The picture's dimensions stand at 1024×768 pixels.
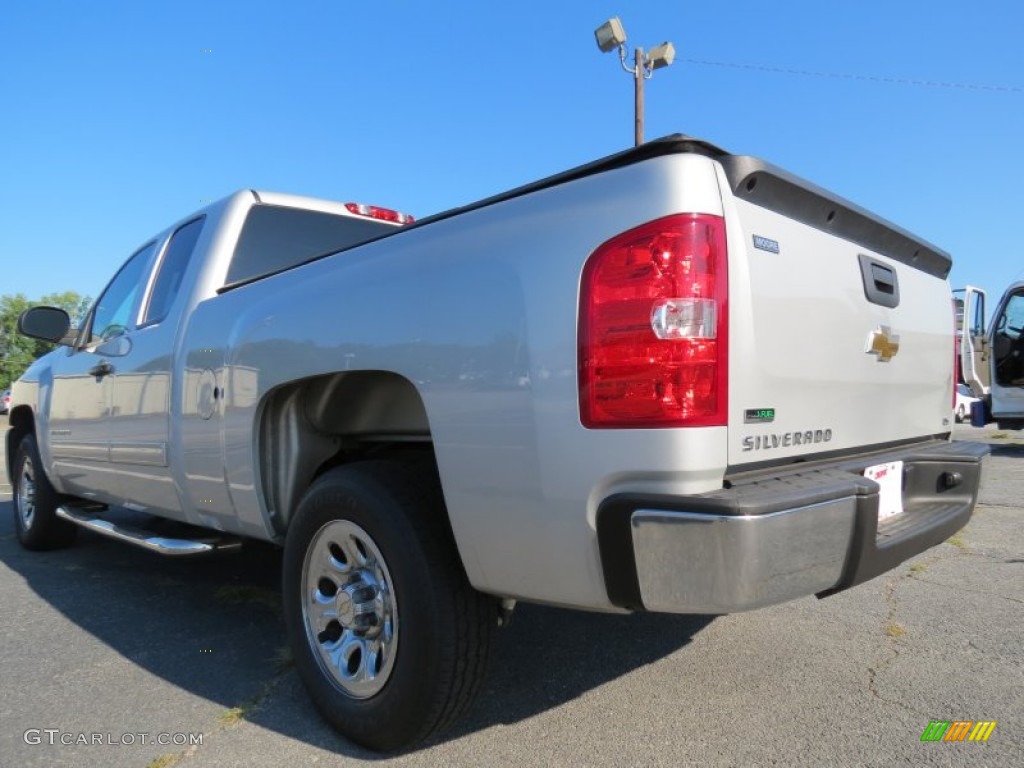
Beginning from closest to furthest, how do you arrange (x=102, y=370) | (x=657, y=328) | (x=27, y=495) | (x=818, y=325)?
(x=657, y=328)
(x=818, y=325)
(x=102, y=370)
(x=27, y=495)

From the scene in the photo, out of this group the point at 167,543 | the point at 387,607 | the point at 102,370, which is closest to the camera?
the point at 387,607

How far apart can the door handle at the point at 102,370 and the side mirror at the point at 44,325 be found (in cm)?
60

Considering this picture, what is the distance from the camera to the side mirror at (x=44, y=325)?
4691 mm

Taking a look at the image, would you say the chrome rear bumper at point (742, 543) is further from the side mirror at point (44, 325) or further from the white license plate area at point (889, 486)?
the side mirror at point (44, 325)

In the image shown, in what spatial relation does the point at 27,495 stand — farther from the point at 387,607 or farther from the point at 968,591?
the point at 968,591

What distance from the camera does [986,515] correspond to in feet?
19.9

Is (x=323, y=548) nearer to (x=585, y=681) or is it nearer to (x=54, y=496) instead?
(x=585, y=681)

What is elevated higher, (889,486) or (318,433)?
(318,433)

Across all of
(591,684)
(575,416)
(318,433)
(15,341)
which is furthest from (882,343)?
(15,341)

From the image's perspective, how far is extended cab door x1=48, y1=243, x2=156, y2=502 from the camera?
4.17 metres

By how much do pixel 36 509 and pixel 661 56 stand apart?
985cm

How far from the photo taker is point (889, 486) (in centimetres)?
246

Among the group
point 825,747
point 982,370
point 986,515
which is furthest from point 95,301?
point 982,370

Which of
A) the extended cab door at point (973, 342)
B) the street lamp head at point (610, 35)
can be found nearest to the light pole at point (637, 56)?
the street lamp head at point (610, 35)
